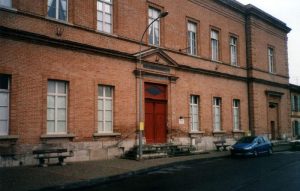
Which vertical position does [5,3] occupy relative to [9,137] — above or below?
above

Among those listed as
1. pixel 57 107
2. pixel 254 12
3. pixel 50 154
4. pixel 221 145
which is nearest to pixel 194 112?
pixel 221 145

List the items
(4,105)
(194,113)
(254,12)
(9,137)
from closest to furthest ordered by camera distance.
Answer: (9,137) < (4,105) < (194,113) < (254,12)

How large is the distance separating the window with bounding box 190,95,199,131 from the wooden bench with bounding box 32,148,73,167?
10.2m

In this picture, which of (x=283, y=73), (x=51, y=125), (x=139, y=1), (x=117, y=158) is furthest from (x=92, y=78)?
(x=283, y=73)

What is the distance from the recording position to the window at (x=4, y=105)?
14672 mm

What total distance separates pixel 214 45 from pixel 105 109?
12.0 metres

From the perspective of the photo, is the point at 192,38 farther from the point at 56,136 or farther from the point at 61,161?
the point at 61,161

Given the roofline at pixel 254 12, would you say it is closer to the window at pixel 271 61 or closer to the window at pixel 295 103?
the window at pixel 271 61

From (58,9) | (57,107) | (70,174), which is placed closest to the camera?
(70,174)

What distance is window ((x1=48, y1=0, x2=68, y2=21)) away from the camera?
1672cm

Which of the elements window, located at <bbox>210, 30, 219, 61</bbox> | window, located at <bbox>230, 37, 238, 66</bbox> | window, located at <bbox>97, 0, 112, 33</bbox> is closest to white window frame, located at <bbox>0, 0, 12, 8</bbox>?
window, located at <bbox>97, 0, 112, 33</bbox>

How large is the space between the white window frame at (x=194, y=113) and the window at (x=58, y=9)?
10795 millimetres

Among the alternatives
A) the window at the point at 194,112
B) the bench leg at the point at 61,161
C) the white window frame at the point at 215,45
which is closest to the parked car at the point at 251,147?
the window at the point at 194,112

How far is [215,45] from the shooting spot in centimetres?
2723
